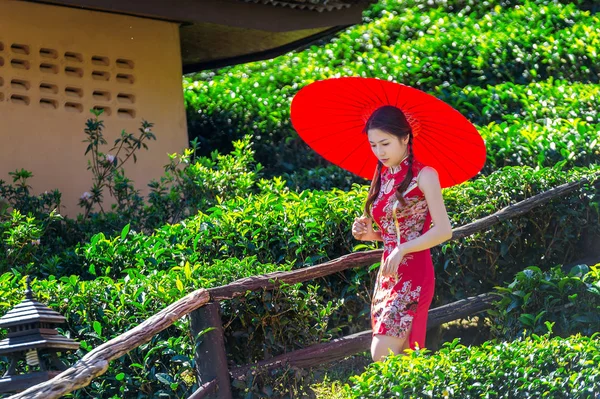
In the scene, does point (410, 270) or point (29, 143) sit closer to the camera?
point (410, 270)

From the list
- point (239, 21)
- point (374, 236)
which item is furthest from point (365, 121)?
point (239, 21)

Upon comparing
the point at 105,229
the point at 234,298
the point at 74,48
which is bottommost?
the point at 234,298

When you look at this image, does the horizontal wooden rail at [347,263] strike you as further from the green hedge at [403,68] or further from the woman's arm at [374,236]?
the green hedge at [403,68]

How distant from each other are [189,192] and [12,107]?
1.88 m

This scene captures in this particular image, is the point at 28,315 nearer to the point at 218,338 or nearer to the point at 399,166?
the point at 218,338

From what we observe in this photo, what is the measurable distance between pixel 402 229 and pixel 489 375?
0.91 metres

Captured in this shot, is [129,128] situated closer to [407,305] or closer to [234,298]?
[234,298]

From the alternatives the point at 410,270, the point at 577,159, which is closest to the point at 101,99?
the point at 577,159

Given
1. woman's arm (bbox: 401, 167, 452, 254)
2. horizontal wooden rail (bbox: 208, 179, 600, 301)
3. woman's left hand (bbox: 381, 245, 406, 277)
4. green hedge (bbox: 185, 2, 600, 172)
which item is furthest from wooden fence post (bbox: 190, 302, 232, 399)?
green hedge (bbox: 185, 2, 600, 172)

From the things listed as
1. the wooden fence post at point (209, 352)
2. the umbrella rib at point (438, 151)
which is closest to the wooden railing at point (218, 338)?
the wooden fence post at point (209, 352)

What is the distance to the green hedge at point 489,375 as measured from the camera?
15.2 feet

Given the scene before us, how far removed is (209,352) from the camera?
17.6 feet

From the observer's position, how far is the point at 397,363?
4.76 meters

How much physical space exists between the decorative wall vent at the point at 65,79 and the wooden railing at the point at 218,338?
14.3 feet
